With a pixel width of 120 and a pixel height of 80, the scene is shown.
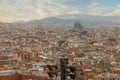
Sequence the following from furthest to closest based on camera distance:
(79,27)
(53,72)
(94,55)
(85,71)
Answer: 1. (79,27)
2. (94,55)
3. (85,71)
4. (53,72)

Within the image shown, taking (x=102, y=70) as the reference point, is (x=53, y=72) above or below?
above

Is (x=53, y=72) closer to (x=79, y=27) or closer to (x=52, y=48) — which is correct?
(x=52, y=48)

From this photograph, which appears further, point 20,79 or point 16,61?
point 16,61

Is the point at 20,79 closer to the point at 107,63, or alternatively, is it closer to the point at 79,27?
the point at 107,63

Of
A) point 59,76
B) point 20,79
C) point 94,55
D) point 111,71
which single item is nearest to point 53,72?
point 59,76

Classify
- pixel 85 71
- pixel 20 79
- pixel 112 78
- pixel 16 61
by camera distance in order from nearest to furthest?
pixel 20 79, pixel 112 78, pixel 85 71, pixel 16 61

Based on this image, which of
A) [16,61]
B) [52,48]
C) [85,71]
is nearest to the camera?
[85,71]

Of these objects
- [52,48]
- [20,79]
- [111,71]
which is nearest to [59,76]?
[20,79]

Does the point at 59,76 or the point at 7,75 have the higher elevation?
the point at 59,76

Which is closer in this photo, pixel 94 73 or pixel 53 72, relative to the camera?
pixel 53 72
